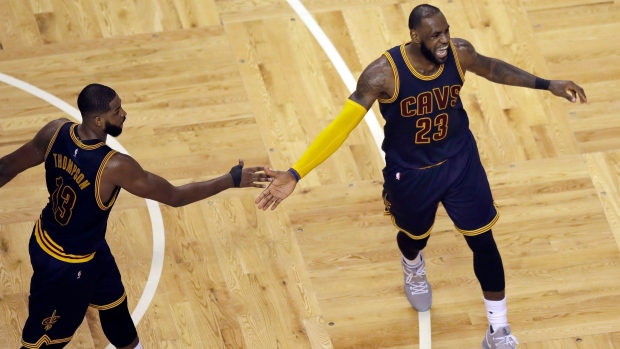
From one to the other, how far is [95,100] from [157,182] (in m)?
0.55

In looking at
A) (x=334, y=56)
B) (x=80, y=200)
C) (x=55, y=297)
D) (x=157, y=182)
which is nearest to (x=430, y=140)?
(x=157, y=182)

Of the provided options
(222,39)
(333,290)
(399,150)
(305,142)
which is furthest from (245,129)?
(399,150)

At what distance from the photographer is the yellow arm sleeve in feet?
19.6

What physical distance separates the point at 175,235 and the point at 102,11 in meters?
2.50

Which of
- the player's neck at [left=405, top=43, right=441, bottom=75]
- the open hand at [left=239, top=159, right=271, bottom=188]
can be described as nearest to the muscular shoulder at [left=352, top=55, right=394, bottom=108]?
the player's neck at [left=405, top=43, right=441, bottom=75]

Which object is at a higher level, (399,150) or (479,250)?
(399,150)

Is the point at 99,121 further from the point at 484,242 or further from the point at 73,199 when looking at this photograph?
the point at 484,242

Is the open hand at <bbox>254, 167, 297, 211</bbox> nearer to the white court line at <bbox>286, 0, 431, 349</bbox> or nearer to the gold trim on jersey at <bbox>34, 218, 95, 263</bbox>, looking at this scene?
the gold trim on jersey at <bbox>34, 218, 95, 263</bbox>

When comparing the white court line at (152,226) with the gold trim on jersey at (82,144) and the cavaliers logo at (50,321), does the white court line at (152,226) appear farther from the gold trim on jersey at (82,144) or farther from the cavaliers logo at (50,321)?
the gold trim on jersey at (82,144)

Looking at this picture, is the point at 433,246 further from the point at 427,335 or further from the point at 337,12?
the point at 337,12

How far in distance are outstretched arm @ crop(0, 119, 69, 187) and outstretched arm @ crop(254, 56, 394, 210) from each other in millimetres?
1187

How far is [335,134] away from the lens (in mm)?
6016

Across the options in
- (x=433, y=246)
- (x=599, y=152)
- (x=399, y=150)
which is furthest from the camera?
(x=599, y=152)

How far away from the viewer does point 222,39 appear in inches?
348
